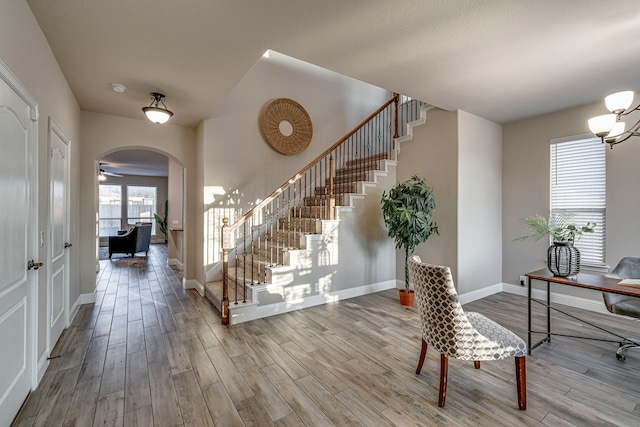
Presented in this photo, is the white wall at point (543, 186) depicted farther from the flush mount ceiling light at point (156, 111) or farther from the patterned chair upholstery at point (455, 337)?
the flush mount ceiling light at point (156, 111)

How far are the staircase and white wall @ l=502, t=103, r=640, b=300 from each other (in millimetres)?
1664

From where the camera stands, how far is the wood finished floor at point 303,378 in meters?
1.96

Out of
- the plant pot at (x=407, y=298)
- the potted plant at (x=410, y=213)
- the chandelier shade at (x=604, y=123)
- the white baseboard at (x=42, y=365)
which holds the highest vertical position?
the chandelier shade at (x=604, y=123)

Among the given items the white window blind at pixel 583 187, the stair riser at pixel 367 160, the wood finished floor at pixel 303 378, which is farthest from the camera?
the stair riser at pixel 367 160

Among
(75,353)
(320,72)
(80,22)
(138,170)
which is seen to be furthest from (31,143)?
(138,170)

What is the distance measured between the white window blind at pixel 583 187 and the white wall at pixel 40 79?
5939 millimetres

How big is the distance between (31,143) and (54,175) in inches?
32.6

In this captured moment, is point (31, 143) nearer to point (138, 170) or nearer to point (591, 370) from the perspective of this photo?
point (591, 370)

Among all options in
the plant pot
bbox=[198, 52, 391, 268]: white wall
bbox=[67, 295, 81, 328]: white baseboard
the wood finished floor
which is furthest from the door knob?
the plant pot

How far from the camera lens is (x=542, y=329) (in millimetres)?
3371

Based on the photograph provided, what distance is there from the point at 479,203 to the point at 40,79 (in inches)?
208

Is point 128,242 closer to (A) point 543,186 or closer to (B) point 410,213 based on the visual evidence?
(B) point 410,213

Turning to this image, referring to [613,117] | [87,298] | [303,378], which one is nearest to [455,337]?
[303,378]

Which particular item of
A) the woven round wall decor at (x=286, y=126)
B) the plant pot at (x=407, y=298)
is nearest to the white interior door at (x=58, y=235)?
the woven round wall decor at (x=286, y=126)
